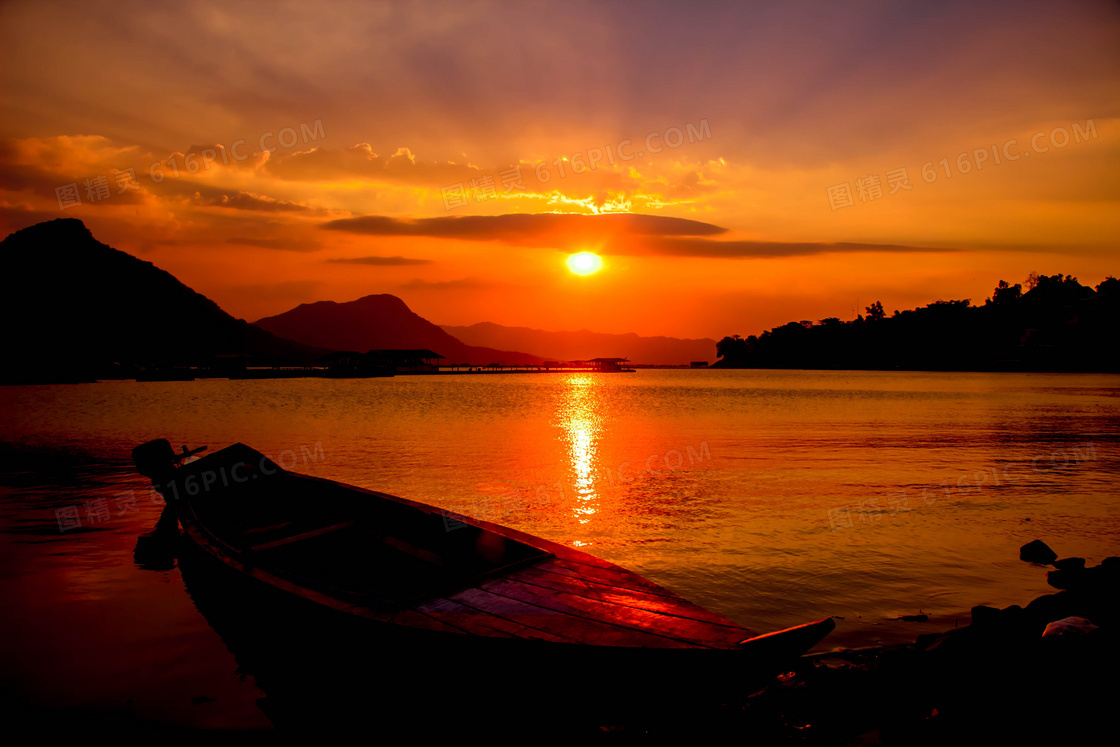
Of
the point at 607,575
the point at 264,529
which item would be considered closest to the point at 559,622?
the point at 607,575

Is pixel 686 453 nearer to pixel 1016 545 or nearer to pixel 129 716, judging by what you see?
pixel 1016 545

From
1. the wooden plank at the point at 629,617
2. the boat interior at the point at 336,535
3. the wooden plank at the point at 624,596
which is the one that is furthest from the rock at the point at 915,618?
the boat interior at the point at 336,535

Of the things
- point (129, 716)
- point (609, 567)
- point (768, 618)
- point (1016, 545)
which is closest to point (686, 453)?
point (1016, 545)

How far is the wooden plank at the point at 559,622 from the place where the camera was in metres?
4.36

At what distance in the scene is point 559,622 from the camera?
15.8 ft

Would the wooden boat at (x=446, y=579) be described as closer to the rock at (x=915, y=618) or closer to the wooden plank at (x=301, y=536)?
the wooden plank at (x=301, y=536)

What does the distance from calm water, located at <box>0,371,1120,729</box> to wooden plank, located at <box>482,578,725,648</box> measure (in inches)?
118

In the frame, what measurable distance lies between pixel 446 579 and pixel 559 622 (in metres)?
2.83

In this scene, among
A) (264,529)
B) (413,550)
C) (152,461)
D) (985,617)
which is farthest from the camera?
(152,461)

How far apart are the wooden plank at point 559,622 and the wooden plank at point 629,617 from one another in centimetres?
7

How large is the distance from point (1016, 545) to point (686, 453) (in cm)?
1434

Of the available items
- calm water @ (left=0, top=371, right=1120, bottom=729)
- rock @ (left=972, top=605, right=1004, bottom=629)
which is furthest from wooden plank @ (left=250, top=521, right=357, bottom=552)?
rock @ (left=972, top=605, right=1004, bottom=629)

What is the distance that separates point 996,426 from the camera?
34.1 meters

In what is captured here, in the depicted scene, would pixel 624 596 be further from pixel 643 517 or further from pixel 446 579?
pixel 643 517
